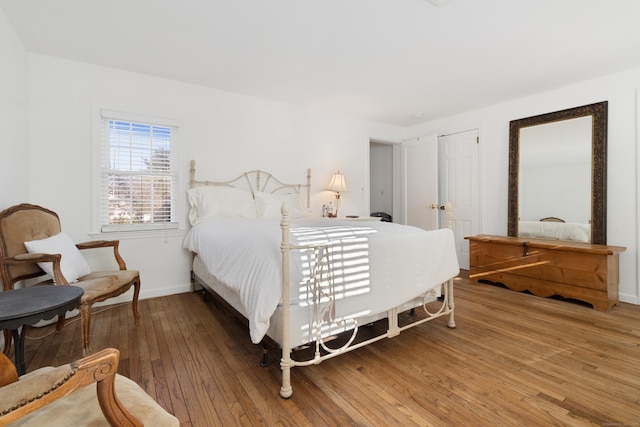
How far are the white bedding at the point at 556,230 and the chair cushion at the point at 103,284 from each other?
4509mm

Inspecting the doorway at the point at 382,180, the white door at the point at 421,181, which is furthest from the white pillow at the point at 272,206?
the doorway at the point at 382,180

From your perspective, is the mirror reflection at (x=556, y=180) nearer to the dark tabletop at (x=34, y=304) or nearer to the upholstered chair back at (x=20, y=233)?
the dark tabletop at (x=34, y=304)

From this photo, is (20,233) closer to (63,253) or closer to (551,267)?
(63,253)

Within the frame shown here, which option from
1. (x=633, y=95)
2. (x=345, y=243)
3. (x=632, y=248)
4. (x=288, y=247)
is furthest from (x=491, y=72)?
(x=288, y=247)

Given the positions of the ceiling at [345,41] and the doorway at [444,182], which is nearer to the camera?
the ceiling at [345,41]

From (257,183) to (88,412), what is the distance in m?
3.25

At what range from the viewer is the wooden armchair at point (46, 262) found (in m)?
2.04

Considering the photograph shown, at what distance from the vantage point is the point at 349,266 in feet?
6.06

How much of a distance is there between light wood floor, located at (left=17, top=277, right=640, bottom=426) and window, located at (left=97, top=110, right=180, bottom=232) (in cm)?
104

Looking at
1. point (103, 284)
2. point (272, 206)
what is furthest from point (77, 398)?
point (272, 206)

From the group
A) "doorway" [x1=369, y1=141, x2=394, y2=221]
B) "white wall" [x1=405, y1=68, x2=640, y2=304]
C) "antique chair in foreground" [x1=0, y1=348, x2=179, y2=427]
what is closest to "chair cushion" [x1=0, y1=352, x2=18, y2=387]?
"antique chair in foreground" [x1=0, y1=348, x2=179, y2=427]

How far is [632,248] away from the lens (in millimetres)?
3240

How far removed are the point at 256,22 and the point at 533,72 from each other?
293 cm

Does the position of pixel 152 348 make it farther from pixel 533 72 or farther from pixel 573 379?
pixel 533 72
